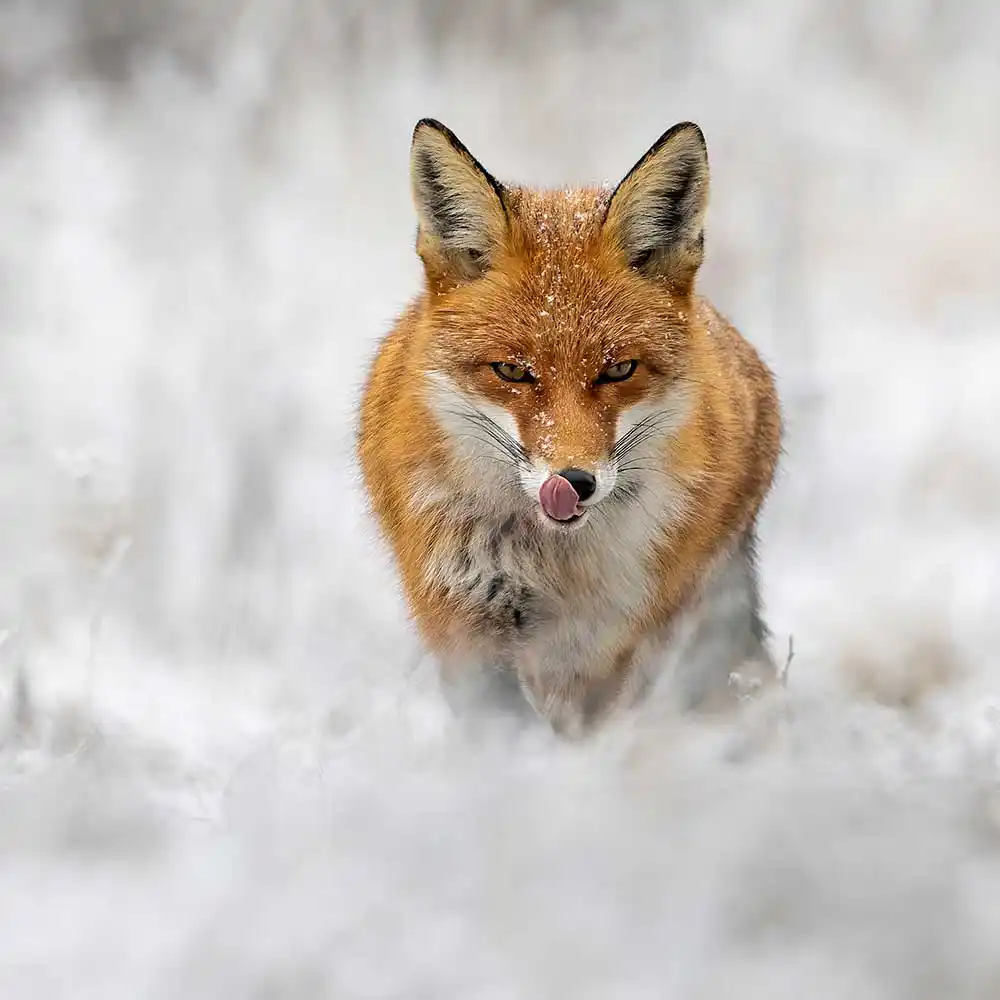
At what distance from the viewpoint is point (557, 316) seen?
8.27 ft

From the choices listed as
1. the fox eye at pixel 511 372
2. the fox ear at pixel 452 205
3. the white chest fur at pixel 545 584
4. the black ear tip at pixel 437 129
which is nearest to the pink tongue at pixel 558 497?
the fox eye at pixel 511 372

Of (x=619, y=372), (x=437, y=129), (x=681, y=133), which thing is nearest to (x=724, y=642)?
(x=619, y=372)

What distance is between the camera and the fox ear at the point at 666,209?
2580 millimetres

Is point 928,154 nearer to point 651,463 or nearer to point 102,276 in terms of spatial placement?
point 651,463

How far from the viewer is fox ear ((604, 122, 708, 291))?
8.46ft

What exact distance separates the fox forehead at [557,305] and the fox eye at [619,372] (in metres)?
0.02

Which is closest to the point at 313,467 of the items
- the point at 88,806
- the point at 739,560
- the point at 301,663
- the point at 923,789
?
the point at 301,663

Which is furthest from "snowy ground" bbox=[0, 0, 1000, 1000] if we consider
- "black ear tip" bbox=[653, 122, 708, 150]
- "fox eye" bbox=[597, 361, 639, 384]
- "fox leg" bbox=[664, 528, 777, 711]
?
"black ear tip" bbox=[653, 122, 708, 150]

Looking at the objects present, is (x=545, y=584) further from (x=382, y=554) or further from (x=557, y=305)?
(x=557, y=305)

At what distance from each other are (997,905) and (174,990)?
4.08 ft

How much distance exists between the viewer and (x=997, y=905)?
1.75m

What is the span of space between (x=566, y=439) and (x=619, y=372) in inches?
9.5

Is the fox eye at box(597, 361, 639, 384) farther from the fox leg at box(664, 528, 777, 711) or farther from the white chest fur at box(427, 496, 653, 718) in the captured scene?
the fox leg at box(664, 528, 777, 711)

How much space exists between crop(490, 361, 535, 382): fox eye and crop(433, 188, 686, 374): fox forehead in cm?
2
